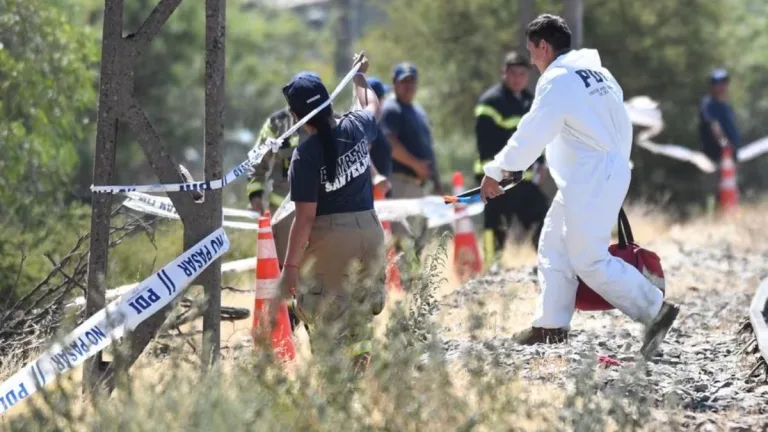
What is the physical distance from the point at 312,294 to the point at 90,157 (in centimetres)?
2101

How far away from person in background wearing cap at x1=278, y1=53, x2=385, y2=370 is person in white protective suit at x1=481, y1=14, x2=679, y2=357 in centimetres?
79

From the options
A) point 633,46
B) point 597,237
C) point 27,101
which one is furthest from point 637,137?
point 597,237

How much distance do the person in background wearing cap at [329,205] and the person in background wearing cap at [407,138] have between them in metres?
5.12

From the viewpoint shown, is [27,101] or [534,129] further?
[27,101]

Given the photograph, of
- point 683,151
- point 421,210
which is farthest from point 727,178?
point 421,210

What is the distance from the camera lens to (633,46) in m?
23.2

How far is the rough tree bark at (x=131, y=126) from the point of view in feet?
23.3

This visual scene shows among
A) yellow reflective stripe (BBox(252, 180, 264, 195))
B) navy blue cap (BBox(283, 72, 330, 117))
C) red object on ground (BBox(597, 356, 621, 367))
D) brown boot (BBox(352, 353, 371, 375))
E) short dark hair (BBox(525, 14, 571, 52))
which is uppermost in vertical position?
short dark hair (BBox(525, 14, 571, 52))

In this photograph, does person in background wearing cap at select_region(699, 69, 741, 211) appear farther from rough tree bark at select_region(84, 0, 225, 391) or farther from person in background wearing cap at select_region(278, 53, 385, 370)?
rough tree bark at select_region(84, 0, 225, 391)

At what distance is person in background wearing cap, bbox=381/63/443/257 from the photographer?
43.0ft

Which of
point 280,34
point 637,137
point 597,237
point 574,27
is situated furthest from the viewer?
point 280,34

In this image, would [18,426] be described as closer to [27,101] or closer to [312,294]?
[312,294]

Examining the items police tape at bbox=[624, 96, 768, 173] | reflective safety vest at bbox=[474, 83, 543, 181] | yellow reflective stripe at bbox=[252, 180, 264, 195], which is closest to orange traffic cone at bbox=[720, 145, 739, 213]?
police tape at bbox=[624, 96, 768, 173]

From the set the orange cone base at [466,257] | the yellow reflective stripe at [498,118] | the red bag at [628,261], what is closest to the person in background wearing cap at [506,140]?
the yellow reflective stripe at [498,118]
